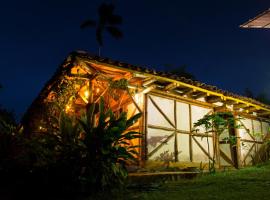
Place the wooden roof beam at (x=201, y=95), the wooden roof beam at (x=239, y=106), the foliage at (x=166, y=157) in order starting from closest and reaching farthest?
1. the foliage at (x=166, y=157)
2. the wooden roof beam at (x=201, y=95)
3. the wooden roof beam at (x=239, y=106)

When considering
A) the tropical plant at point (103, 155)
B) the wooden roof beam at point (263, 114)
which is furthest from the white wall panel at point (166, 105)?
the wooden roof beam at point (263, 114)

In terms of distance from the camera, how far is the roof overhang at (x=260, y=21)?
8.59 metres

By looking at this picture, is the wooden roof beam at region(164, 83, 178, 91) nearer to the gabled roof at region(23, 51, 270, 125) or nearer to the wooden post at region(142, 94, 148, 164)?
the gabled roof at region(23, 51, 270, 125)

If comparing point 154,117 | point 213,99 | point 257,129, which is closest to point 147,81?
point 154,117

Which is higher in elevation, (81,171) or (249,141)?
(249,141)

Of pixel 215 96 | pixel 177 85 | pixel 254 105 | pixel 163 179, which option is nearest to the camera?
pixel 163 179

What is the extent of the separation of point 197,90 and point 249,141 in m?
4.76

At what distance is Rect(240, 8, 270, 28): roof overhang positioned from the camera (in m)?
8.59

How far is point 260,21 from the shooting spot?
9055 mm

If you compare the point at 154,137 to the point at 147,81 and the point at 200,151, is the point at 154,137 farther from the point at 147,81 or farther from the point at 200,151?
the point at 200,151

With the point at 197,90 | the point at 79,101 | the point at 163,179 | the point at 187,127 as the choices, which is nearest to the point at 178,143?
the point at 187,127

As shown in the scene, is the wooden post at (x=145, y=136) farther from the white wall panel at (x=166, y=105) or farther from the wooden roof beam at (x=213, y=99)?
the wooden roof beam at (x=213, y=99)

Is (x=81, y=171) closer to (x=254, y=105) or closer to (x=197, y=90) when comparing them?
(x=197, y=90)

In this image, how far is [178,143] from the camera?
36.3ft
